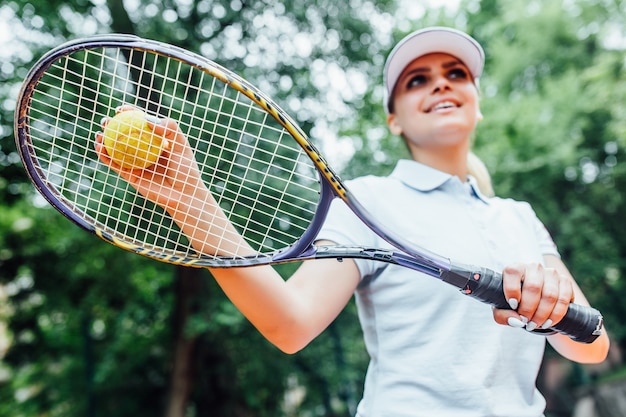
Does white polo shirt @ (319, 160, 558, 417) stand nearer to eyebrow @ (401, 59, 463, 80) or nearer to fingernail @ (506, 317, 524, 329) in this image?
fingernail @ (506, 317, 524, 329)

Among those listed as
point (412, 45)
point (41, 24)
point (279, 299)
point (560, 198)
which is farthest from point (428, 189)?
point (560, 198)

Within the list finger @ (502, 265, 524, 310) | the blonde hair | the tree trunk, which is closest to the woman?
finger @ (502, 265, 524, 310)

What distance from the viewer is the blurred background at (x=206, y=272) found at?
4621mm

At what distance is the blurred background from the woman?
2.45 m

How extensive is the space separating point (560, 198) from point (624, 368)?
15.3ft

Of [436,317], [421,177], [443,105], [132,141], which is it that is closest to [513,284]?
[436,317]

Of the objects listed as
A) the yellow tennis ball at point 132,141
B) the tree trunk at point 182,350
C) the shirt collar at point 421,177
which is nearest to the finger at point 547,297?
the shirt collar at point 421,177

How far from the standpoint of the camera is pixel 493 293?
1.03 m

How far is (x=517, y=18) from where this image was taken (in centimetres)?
1140

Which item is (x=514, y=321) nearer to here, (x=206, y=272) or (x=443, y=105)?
(x=443, y=105)

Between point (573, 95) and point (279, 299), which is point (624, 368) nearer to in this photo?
point (573, 95)

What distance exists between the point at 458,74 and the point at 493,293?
620mm

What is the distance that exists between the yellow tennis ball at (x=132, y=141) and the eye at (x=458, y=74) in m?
0.77

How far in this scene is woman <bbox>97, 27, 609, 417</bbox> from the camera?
3.26 feet
